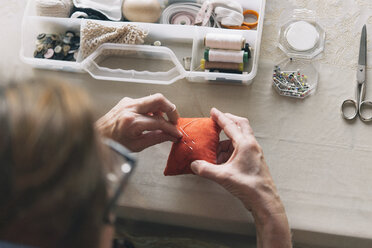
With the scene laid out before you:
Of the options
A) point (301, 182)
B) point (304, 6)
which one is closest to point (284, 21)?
point (304, 6)

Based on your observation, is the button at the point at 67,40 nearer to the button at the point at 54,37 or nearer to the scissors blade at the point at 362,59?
the button at the point at 54,37

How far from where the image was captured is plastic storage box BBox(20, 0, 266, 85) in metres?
1.06

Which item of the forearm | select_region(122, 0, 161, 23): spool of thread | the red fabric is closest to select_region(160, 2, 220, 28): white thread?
select_region(122, 0, 161, 23): spool of thread

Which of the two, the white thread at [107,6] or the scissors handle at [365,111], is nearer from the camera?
the scissors handle at [365,111]

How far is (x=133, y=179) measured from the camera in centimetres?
97

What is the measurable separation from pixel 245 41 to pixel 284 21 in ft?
0.59

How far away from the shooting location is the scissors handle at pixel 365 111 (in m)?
1.01

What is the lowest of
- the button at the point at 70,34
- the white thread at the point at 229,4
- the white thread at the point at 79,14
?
the button at the point at 70,34

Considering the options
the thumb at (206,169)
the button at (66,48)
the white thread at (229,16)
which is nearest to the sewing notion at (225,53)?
the white thread at (229,16)

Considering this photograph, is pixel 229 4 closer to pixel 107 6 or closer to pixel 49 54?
pixel 107 6

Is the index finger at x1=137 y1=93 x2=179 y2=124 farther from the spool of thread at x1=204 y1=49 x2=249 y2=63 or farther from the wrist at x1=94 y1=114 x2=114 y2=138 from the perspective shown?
the spool of thread at x1=204 y1=49 x2=249 y2=63

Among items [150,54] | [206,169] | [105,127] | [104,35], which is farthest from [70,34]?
[206,169]

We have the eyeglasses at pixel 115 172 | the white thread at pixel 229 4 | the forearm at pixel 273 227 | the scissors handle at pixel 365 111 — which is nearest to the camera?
the eyeglasses at pixel 115 172

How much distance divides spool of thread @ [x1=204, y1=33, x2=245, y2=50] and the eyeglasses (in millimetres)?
542
